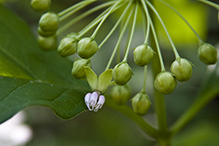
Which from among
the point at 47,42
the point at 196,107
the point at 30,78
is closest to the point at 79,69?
the point at 30,78

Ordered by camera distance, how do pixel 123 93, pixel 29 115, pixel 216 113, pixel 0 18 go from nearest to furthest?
1. pixel 123 93
2. pixel 0 18
3. pixel 216 113
4. pixel 29 115

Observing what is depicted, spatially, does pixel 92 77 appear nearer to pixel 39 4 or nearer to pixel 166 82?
pixel 166 82

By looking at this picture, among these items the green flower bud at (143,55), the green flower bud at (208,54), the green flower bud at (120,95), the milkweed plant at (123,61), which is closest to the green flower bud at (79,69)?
the milkweed plant at (123,61)

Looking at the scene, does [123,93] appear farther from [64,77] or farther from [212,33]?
[212,33]

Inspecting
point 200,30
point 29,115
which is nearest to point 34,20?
point 29,115

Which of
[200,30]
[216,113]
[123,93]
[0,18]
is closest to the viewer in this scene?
[123,93]

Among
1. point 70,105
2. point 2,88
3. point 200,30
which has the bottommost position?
point 200,30

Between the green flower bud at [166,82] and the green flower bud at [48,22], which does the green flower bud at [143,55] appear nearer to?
the green flower bud at [166,82]

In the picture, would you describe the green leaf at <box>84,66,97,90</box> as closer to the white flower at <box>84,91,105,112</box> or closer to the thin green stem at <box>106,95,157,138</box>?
the white flower at <box>84,91,105,112</box>

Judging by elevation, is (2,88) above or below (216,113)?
above

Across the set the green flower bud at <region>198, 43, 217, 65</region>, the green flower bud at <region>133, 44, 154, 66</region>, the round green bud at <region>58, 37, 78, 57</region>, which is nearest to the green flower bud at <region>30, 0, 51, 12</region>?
the round green bud at <region>58, 37, 78, 57</region>
